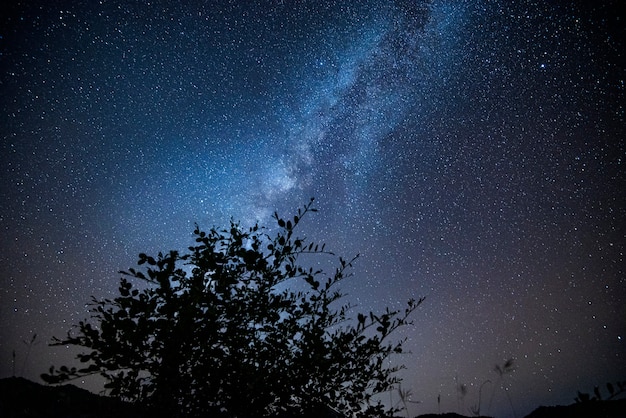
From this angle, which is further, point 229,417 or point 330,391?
point 330,391

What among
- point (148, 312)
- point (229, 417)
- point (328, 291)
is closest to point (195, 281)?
point (148, 312)

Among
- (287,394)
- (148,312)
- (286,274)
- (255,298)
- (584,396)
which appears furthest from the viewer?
(286,274)

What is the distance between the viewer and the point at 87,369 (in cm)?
257

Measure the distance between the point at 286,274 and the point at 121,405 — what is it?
2.32m

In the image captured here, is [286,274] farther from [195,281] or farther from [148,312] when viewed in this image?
[148,312]

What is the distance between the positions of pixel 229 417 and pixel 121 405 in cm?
143

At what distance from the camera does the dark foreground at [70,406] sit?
2.52m

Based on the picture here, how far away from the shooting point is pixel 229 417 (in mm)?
2836

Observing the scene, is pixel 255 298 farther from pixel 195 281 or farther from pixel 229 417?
pixel 229 417

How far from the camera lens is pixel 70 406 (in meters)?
3.03

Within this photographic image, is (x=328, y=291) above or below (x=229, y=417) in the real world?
above

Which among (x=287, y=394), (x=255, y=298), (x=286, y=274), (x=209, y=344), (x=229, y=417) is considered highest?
(x=286, y=274)

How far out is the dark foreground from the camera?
99.3 inches

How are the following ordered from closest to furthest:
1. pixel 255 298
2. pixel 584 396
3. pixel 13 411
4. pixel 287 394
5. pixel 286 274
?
pixel 584 396, pixel 13 411, pixel 287 394, pixel 255 298, pixel 286 274
